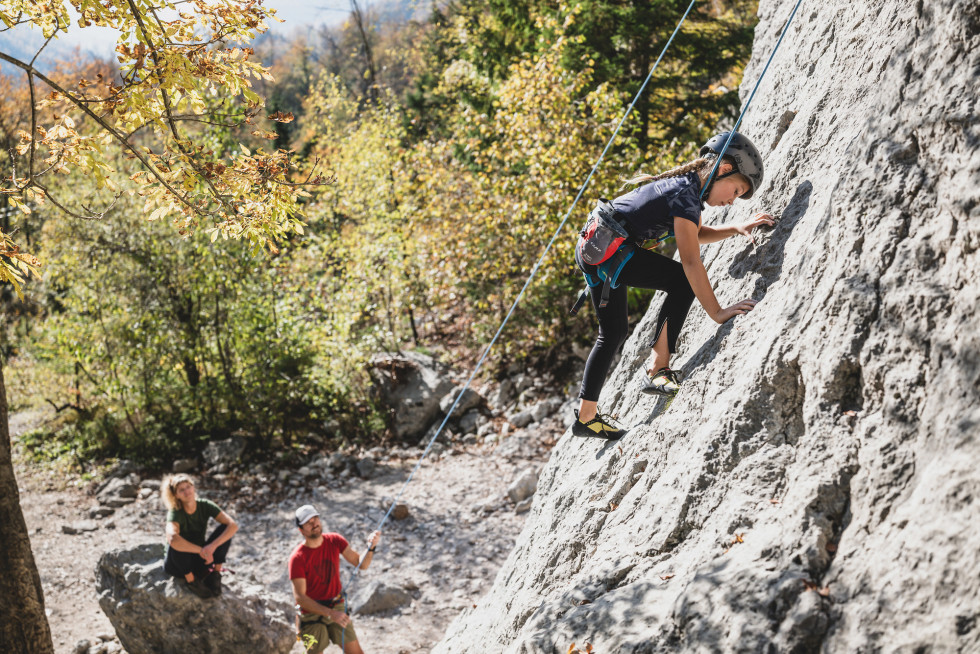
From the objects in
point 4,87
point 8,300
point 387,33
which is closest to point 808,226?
point 8,300

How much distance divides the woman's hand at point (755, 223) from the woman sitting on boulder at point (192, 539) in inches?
188

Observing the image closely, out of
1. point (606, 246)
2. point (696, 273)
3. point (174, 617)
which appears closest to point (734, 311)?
point (696, 273)

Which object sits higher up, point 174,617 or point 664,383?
point 664,383

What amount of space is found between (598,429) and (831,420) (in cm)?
182

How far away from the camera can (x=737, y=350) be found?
3578 mm

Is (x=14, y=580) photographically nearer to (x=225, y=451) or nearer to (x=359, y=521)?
(x=359, y=521)

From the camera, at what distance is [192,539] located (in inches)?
230

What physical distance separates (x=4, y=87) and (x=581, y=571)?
27.4 metres

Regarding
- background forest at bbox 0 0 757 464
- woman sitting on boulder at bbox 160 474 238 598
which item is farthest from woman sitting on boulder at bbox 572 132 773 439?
background forest at bbox 0 0 757 464

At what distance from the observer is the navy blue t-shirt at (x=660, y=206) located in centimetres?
371

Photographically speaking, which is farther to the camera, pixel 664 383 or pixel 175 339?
pixel 175 339

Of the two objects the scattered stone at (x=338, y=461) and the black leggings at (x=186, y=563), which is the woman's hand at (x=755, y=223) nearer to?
the black leggings at (x=186, y=563)

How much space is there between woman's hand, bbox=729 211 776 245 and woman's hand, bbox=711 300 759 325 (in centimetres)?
41

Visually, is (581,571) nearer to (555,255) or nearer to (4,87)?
(555,255)
